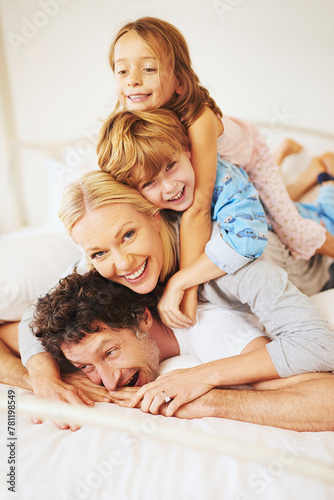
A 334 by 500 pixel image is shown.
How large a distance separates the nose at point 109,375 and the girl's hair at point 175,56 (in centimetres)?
62

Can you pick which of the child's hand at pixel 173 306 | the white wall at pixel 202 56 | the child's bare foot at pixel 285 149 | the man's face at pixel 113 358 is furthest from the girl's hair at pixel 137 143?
the child's bare foot at pixel 285 149

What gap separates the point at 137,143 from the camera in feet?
3.12

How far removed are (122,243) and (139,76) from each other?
1.24ft

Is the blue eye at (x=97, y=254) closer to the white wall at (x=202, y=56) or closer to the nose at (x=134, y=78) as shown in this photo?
the nose at (x=134, y=78)

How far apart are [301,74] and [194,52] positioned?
489 mm

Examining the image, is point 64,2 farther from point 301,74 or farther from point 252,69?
point 301,74

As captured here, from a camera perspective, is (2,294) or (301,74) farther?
(301,74)

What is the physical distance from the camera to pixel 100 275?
1.11 meters

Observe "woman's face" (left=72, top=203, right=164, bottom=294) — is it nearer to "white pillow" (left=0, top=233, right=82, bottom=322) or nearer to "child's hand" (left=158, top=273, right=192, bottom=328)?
"child's hand" (left=158, top=273, right=192, bottom=328)

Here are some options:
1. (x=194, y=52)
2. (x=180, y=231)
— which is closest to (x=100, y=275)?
(x=180, y=231)

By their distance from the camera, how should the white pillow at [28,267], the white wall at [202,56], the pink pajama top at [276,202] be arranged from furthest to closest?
the white wall at [202,56] → the pink pajama top at [276,202] → the white pillow at [28,267]

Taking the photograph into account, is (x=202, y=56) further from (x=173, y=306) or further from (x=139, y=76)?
(x=173, y=306)

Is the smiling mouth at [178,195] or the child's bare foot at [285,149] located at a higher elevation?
the smiling mouth at [178,195]

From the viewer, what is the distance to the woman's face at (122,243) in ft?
3.18
